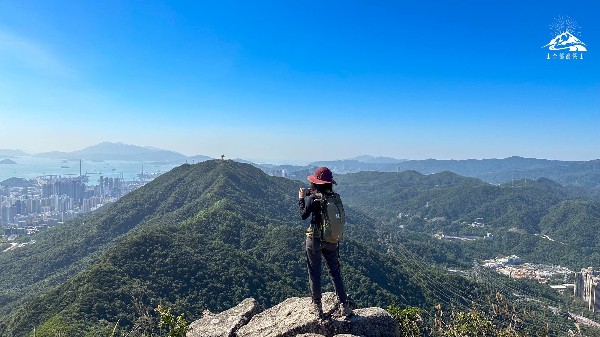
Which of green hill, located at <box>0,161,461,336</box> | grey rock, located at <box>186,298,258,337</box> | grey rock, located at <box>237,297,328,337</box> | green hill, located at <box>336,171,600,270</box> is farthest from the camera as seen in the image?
green hill, located at <box>336,171,600,270</box>

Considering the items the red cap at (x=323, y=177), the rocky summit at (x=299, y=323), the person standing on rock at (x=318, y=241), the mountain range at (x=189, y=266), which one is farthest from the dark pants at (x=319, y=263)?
the mountain range at (x=189, y=266)

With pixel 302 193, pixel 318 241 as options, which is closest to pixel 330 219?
pixel 318 241

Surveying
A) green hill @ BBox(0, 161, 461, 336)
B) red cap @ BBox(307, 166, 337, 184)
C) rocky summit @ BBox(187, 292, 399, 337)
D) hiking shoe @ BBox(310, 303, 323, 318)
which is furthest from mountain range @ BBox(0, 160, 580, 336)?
red cap @ BBox(307, 166, 337, 184)

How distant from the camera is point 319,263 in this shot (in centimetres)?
641

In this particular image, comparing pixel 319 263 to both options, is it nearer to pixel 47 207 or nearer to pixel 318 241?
pixel 318 241

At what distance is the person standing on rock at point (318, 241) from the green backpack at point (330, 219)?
4 centimetres

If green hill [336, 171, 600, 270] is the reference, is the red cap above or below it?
above

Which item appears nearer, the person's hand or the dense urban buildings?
the person's hand

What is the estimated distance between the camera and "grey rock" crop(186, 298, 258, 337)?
698 centimetres

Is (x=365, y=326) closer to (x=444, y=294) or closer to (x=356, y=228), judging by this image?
(x=444, y=294)

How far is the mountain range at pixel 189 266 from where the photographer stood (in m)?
31.2

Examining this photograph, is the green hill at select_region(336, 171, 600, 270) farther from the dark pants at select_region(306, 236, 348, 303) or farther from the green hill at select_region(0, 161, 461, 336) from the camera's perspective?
the dark pants at select_region(306, 236, 348, 303)

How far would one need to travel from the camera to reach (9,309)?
1790 inches

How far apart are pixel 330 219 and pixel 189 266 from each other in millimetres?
38211
